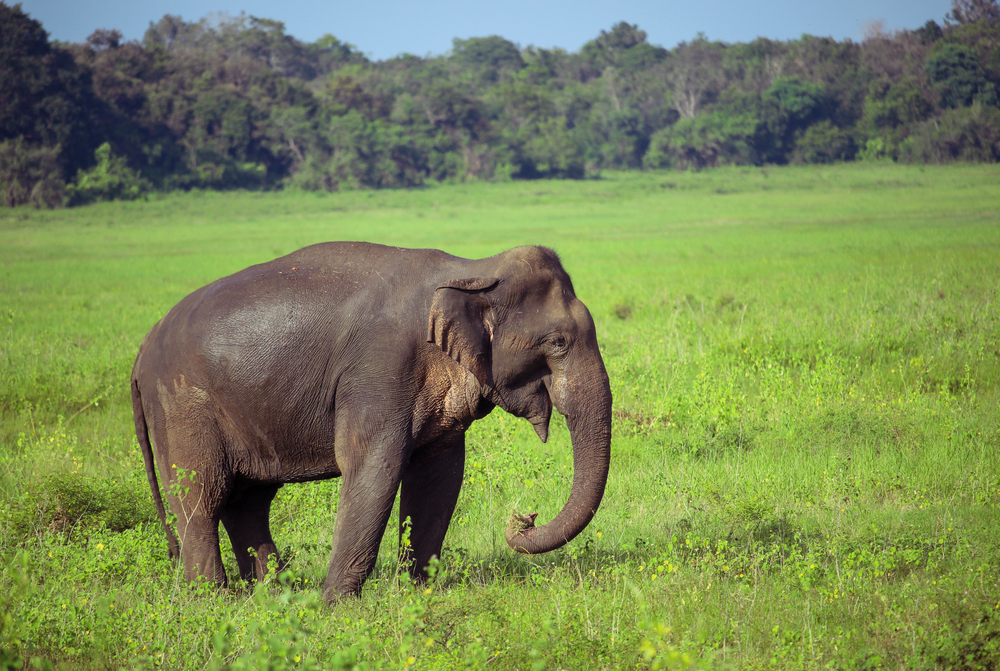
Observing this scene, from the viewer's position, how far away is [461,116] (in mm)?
58656

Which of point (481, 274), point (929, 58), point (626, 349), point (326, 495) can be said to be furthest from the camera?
point (929, 58)

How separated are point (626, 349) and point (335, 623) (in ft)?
24.4

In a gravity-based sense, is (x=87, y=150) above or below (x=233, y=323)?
above

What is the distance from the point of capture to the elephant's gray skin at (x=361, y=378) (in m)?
4.28

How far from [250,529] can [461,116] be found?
55.6 metres

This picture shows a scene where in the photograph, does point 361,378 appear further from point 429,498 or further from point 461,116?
point 461,116

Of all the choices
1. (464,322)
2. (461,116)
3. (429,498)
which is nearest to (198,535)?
(429,498)

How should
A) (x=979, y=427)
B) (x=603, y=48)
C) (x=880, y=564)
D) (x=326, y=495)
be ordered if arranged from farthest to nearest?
(x=603, y=48)
(x=979, y=427)
(x=326, y=495)
(x=880, y=564)

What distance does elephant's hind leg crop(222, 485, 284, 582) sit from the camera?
5090mm

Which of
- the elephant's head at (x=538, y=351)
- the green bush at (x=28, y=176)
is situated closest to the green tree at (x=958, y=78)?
the green bush at (x=28, y=176)

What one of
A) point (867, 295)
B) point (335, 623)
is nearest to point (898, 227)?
point (867, 295)

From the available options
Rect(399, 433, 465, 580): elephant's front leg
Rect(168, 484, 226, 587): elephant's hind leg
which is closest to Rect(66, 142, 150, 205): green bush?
Rect(168, 484, 226, 587): elephant's hind leg

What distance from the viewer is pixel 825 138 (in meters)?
57.7

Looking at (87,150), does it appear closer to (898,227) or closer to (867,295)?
(898,227)
